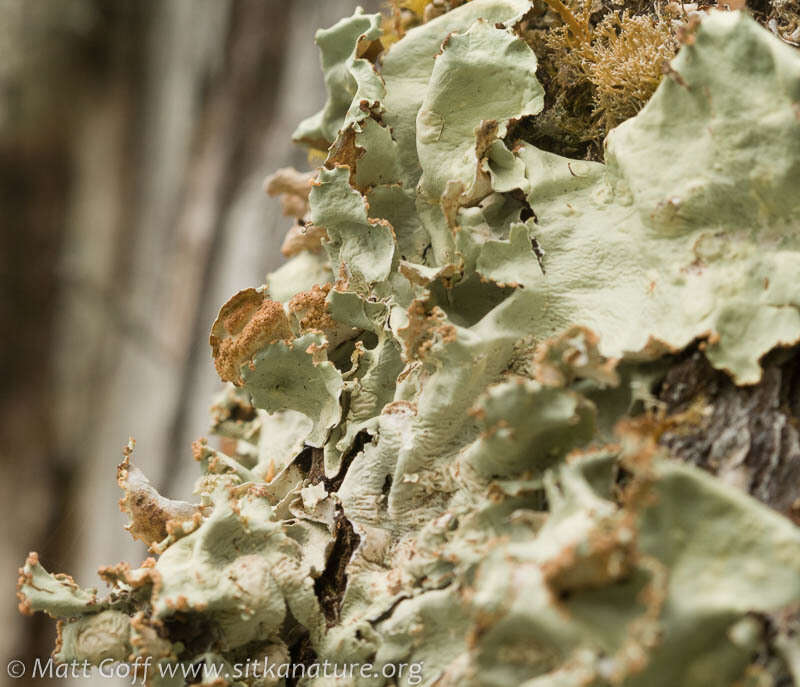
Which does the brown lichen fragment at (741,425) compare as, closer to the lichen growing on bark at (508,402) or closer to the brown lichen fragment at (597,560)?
the lichen growing on bark at (508,402)

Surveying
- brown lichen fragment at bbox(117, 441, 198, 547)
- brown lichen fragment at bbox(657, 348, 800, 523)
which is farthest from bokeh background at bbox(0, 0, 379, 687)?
brown lichen fragment at bbox(657, 348, 800, 523)

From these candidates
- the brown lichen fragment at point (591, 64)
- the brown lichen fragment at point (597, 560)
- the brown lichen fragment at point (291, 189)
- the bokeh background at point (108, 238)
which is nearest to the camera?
the brown lichen fragment at point (597, 560)

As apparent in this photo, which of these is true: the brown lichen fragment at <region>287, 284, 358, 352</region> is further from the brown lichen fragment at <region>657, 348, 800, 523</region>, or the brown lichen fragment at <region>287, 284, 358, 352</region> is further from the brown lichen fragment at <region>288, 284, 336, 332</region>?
the brown lichen fragment at <region>657, 348, 800, 523</region>

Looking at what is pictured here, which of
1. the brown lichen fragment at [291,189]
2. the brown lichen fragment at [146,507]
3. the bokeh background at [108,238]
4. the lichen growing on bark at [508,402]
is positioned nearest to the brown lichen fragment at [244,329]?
the lichen growing on bark at [508,402]

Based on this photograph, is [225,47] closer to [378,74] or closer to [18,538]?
[378,74]

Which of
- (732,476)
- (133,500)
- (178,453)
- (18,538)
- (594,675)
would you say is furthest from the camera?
(18,538)

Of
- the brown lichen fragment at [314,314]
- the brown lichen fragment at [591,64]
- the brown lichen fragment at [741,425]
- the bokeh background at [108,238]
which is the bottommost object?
the bokeh background at [108,238]


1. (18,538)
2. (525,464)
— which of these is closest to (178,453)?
(18,538)
